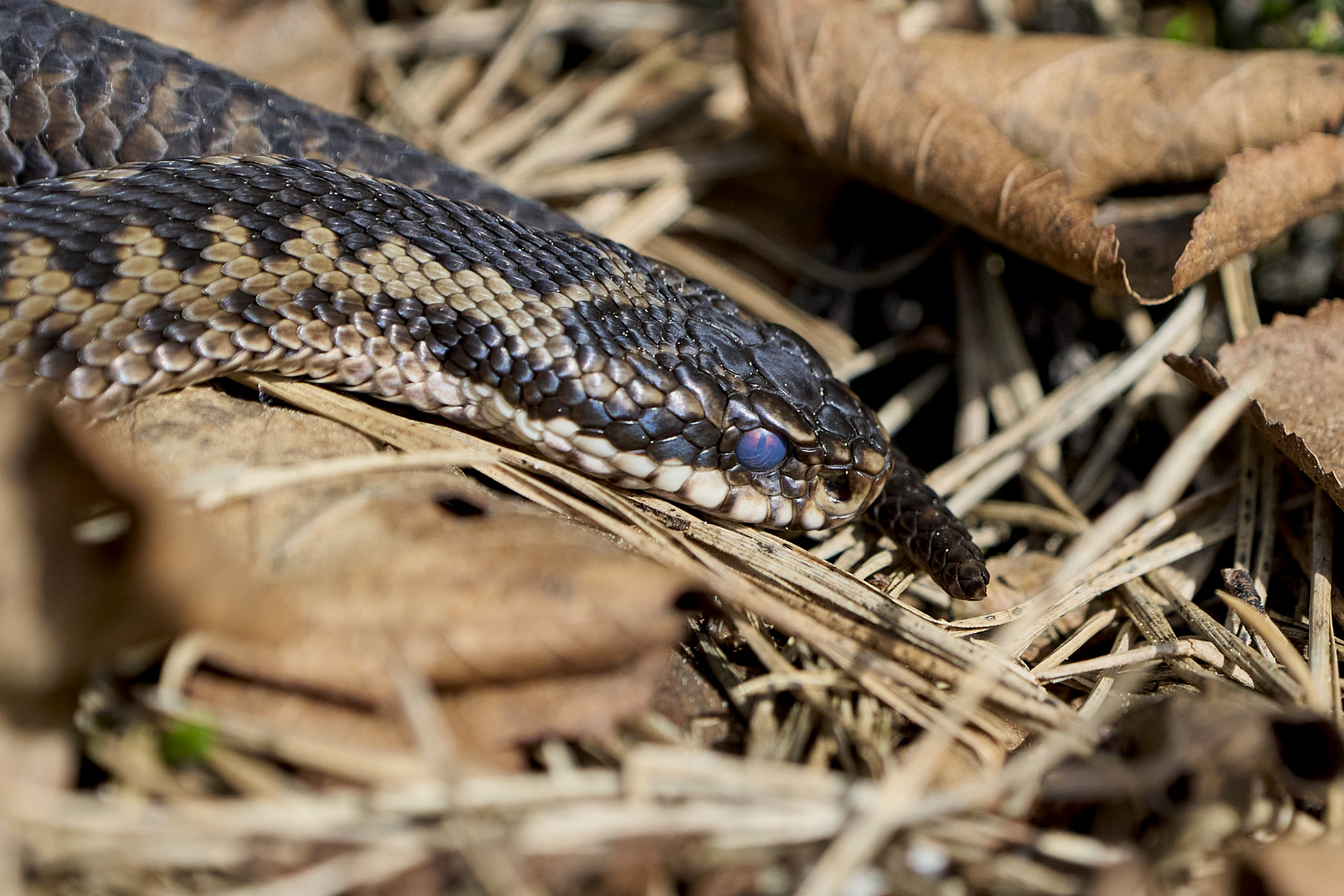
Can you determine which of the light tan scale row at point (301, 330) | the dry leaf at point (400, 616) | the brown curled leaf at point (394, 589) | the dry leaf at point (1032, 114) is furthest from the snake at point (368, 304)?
the dry leaf at point (1032, 114)

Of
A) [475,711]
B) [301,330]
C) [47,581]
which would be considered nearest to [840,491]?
[475,711]

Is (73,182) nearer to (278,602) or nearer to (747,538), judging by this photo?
(278,602)

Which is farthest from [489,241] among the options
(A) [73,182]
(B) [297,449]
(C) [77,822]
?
(C) [77,822]

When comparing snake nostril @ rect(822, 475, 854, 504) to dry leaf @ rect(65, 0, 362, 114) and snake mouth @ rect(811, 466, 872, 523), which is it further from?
dry leaf @ rect(65, 0, 362, 114)

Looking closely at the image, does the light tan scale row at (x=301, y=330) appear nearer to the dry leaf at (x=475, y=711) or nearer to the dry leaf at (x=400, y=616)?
the dry leaf at (x=400, y=616)

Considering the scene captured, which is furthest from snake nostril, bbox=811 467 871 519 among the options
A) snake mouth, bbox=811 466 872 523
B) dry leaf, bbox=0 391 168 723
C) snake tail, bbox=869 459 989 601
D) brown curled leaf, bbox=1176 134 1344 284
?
dry leaf, bbox=0 391 168 723

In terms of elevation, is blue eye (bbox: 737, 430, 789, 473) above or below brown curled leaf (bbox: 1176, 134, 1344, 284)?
below

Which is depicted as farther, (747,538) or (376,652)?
(747,538)
